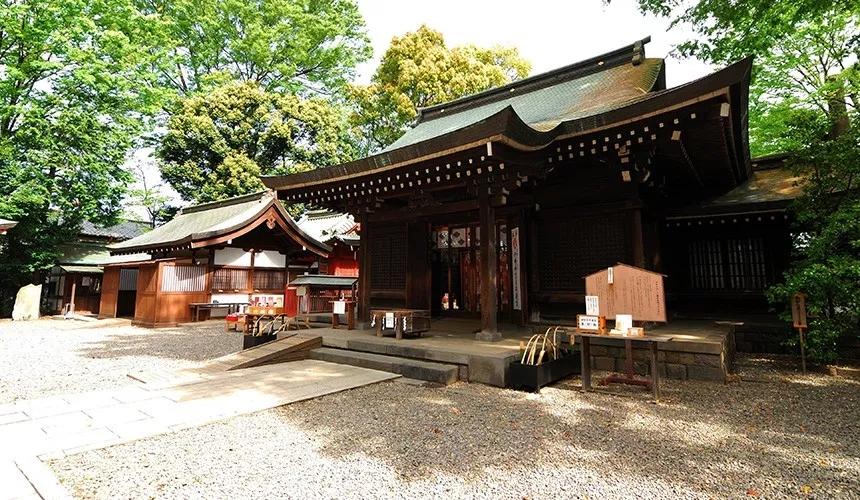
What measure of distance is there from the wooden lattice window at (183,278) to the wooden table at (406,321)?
32.8ft

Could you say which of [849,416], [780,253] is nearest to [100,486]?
[849,416]

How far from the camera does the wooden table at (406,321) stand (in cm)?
691

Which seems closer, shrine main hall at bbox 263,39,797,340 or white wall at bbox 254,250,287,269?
shrine main hall at bbox 263,39,797,340

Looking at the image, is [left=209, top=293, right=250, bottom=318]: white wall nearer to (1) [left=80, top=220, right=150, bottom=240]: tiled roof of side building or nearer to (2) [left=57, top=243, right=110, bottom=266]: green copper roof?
(2) [left=57, top=243, right=110, bottom=266]: green copper roof

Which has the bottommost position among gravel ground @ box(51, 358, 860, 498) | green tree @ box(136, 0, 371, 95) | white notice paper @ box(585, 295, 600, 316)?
gravel ground @ box(51, 358, 860, 498)

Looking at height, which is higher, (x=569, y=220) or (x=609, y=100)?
(x=609, y=100)

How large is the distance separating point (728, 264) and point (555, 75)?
20.8 ft

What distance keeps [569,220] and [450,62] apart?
Result: 1583 centimetres

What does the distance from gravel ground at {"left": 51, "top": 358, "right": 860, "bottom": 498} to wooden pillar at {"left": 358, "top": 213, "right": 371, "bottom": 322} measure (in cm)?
369

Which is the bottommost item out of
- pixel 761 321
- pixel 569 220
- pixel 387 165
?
pixel 761 321

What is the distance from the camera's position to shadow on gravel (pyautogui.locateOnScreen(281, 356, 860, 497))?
2.92 meters

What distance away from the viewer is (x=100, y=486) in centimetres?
270

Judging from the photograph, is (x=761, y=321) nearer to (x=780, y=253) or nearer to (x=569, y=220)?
(x=780, y=253)

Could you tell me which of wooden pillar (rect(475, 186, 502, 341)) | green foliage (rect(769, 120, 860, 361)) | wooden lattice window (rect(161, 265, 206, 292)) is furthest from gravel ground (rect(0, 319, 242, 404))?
green foliage (rect(769, 120, 860, 361))
